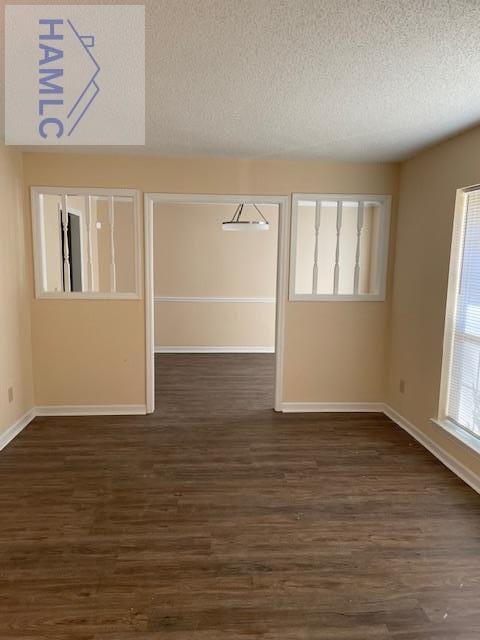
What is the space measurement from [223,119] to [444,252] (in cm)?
198

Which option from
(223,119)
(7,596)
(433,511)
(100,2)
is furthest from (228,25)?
(433,511)

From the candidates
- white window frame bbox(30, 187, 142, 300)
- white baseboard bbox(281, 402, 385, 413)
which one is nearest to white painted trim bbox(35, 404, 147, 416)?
white window frame bbox(30, 187, 142, 300)

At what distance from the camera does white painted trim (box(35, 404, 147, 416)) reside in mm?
4145

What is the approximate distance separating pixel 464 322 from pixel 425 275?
0.61m

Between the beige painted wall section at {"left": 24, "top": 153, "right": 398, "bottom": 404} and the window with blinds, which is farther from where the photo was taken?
the beige painted wall section at {"left": 24, "top": 153, "right": 398, "bottom": 404}

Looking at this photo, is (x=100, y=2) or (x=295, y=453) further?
(x=295, y=453)

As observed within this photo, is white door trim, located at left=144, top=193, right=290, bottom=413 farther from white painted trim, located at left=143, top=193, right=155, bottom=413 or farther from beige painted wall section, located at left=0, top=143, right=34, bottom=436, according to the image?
beige painted wall section, located at left=0, top=143, right=34, bottom=436

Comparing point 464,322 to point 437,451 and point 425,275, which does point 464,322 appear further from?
point 437,451

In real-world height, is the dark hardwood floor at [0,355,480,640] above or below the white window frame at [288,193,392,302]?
below

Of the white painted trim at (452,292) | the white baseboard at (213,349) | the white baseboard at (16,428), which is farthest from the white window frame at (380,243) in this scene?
the white baseboard at (213,349)

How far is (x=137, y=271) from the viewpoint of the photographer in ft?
13.3

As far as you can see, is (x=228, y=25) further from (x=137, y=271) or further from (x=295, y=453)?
(x=295, y=453)

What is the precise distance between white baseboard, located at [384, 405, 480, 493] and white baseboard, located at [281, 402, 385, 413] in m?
0.12

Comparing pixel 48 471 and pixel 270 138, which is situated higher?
pixel 270 138
